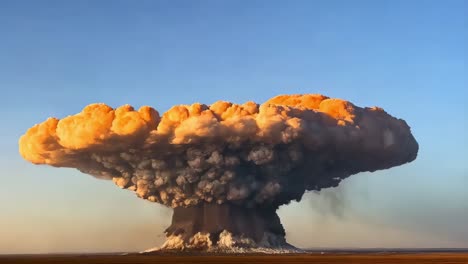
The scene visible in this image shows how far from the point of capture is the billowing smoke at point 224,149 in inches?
4700

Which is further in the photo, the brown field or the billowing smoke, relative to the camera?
the billowing smoke

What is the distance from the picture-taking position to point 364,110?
134 meters

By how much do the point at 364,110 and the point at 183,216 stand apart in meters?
39.6

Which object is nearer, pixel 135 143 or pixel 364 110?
pixel 135 143

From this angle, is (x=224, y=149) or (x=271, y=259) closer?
(x=271, y=259)

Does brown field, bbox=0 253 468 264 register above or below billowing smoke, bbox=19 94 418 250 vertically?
below

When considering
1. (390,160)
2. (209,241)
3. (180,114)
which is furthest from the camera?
(390,160)

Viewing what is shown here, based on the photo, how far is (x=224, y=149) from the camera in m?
125

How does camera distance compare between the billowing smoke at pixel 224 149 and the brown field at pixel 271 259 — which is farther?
the billowing smoke at pixel 224 149

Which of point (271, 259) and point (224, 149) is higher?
point (224, 149)

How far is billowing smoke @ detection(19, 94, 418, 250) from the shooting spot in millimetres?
119375

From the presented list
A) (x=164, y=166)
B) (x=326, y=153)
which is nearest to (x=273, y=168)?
(x=326, y=153)

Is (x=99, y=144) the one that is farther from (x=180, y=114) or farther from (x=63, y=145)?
(x=180, y=114)

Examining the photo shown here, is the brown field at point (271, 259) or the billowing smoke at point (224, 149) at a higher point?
the billowing smoke at point (224, 149)
